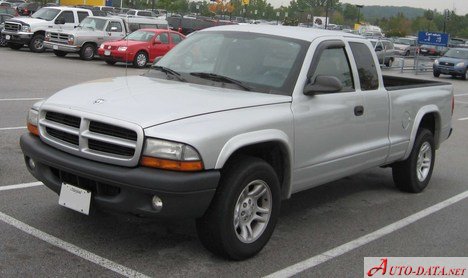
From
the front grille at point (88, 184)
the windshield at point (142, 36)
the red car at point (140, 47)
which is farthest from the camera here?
the windshield at point (142, 36)

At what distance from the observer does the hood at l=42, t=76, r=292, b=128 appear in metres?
4.01

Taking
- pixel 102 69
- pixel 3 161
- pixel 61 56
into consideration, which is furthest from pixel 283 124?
pixel 61 56

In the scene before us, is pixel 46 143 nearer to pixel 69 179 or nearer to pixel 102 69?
pixel 69 179

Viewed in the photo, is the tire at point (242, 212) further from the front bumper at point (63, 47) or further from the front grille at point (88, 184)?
the front bumper at point (63, 47)

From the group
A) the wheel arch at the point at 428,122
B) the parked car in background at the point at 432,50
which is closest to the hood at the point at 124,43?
the wheel arch at the point at 428,122

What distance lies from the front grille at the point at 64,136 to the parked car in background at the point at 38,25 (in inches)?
833

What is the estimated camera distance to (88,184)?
Answer: 13.6ft

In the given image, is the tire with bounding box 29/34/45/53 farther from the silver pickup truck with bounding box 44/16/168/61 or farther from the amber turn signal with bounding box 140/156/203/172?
the amber turn signal with bounding box 140/156/203/172

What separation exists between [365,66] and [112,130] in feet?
9.74

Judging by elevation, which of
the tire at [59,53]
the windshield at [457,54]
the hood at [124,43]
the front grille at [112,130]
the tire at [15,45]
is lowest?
the front grille at [112,130]

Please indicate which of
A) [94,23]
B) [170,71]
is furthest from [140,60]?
[170,71]

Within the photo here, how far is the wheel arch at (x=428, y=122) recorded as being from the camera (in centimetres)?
658

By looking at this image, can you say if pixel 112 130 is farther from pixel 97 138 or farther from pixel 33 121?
pixel 33 121

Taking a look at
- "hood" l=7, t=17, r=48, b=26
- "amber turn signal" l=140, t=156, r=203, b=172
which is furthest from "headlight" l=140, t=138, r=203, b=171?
"hood" l=7, t=17, r=48, b=26
